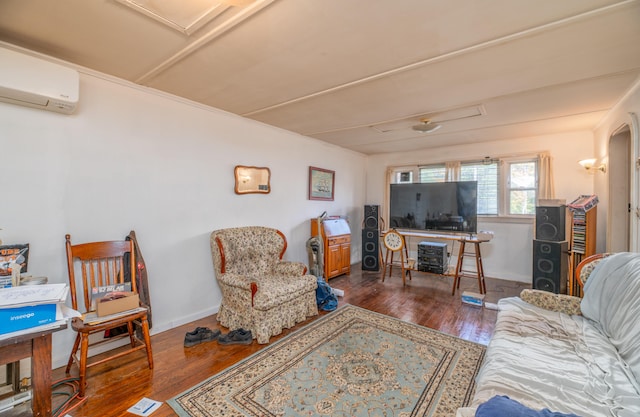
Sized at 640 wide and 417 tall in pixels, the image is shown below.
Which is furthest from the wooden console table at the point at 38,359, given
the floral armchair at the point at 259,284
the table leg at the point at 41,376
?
the floral armchair at the point at 259,284

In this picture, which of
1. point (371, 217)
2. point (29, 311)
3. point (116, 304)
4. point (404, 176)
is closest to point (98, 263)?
point (116, 304)

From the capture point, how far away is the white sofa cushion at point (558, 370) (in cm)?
115

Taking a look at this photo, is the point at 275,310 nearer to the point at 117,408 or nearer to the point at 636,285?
the point at 117,408

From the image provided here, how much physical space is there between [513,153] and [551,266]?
6.31 feet

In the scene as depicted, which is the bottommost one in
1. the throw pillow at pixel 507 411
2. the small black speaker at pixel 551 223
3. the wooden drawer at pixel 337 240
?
the throw pillow at pixel 507 411

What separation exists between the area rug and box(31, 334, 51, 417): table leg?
0.68m

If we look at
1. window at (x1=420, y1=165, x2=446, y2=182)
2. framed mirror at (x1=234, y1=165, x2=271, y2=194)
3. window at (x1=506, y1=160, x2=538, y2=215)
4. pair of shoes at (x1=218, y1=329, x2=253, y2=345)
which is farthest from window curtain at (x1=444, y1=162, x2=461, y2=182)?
pair of shoes at (x1=218, y1=329, x2=253, y2=345)

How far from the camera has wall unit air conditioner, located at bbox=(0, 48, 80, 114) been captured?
1.75 metres

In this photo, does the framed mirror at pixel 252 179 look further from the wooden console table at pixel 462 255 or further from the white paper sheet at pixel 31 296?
the wooden console table at pixel 462 255

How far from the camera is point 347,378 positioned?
198cm

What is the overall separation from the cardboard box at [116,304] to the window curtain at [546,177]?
5240mm

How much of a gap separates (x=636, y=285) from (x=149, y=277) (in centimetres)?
368

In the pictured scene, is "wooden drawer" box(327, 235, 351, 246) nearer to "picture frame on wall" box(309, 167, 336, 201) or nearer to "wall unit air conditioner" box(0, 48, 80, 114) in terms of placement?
"picture frame on wall" box(309, 167, 336, 201)

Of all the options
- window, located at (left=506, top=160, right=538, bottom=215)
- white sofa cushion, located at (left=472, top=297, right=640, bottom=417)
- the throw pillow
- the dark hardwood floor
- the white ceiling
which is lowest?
the dark hardwood floor
